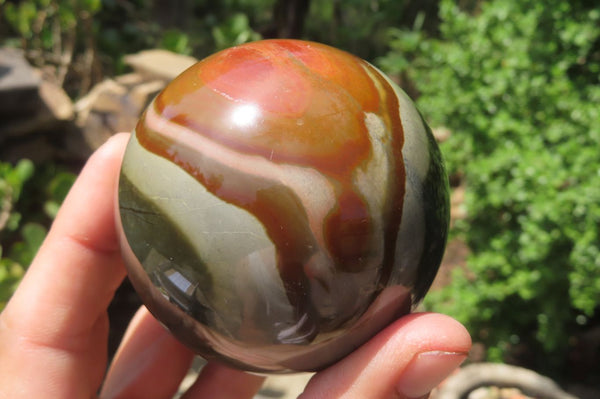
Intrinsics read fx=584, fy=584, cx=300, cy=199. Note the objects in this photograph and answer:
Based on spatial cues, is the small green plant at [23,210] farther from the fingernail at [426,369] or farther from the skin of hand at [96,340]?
the fingernail at [426,369]

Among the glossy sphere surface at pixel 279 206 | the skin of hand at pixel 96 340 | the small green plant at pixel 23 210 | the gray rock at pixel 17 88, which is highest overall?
the glossy sphere surface at pixel 279 206

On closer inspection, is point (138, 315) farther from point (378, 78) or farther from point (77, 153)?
point (77, 153)

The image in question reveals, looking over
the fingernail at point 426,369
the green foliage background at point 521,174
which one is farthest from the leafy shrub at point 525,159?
the fingernail at point 426,369

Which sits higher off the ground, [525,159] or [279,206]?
[279,206]

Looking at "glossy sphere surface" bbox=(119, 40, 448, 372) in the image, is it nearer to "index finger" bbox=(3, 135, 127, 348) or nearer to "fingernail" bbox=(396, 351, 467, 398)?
"fingernail" bbox=(396, 351, 467, 398)

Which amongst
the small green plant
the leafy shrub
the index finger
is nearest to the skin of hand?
the index finger

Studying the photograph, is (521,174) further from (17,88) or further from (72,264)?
(17,88)

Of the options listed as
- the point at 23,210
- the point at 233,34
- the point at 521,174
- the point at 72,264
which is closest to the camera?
the point at 72,264

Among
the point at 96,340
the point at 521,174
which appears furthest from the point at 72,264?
the point at 521,174
